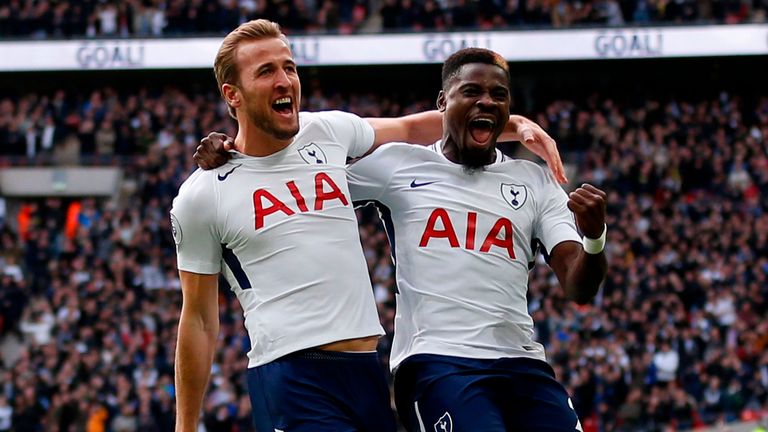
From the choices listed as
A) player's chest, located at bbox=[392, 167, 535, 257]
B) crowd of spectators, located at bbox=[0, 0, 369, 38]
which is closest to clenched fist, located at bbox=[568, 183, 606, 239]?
player's chest, located at bbox=[392, 167, 535, 257]

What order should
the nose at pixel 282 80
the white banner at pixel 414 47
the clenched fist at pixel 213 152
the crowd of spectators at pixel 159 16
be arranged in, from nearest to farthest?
the nose at pixel 282 80 < the clenched fist at pixel 213 152 < the white banner at pixel 414 47 < the crowd of spectators at pixel 159 16

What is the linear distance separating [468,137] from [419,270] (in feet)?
2.05

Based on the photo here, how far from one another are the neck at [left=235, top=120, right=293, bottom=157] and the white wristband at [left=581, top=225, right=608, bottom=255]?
133 centimetres

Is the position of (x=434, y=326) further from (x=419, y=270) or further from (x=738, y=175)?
(x=738, y=175)

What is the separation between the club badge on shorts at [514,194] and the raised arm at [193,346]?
51.6 inches

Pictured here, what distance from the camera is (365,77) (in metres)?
26.9

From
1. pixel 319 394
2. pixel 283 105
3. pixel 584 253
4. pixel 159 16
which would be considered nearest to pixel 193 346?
pixel 319 394

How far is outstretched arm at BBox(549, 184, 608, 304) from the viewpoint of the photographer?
484 centimetres

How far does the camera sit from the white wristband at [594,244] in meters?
4.98

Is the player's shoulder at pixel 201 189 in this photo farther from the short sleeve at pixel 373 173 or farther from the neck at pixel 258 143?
the short sleeve at pixel 373 173

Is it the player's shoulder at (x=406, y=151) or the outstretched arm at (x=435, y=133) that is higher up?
the outstretched arm at (x=435, y=133)

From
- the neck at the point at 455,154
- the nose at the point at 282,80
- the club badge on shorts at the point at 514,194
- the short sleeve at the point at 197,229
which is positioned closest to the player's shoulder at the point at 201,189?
the short sleeve at the point at 197,229

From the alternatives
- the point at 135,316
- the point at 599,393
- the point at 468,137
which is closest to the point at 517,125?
the point at 468,137

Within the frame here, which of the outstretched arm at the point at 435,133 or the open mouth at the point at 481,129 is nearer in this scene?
the open mouth at the point at 481,129
